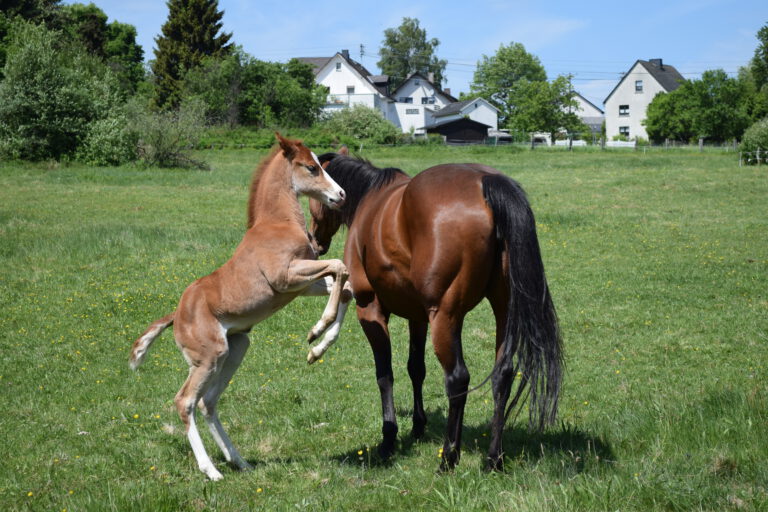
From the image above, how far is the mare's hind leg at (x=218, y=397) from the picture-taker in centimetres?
552

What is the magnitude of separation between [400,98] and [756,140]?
59.5 meters

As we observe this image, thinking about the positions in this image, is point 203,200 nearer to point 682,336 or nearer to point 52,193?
point 52,193

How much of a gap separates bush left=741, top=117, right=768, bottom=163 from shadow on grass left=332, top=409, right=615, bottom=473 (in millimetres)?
37014

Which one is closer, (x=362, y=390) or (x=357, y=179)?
(x=357, y=179)

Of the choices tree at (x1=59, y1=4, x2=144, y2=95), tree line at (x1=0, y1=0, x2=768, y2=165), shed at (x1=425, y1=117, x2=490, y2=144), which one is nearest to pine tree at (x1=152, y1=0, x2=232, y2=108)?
tree line at (x1=0, y1=0, x2=768, y2=165)

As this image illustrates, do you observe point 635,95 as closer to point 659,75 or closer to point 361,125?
point 659,75

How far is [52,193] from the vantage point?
25.9 m

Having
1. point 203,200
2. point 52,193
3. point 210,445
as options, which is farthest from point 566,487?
point 52,193

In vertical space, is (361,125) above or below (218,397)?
above

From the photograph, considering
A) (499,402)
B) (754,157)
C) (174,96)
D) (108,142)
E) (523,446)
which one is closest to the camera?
(499,402)

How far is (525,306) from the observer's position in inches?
197

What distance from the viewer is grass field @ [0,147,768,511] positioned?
14.5ft

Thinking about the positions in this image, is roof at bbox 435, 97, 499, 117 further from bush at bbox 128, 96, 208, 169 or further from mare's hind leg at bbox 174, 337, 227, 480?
mare's hind leg at bbox 174, 337, 227, 480

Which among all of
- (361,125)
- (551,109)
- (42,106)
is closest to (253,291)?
(42,106)
